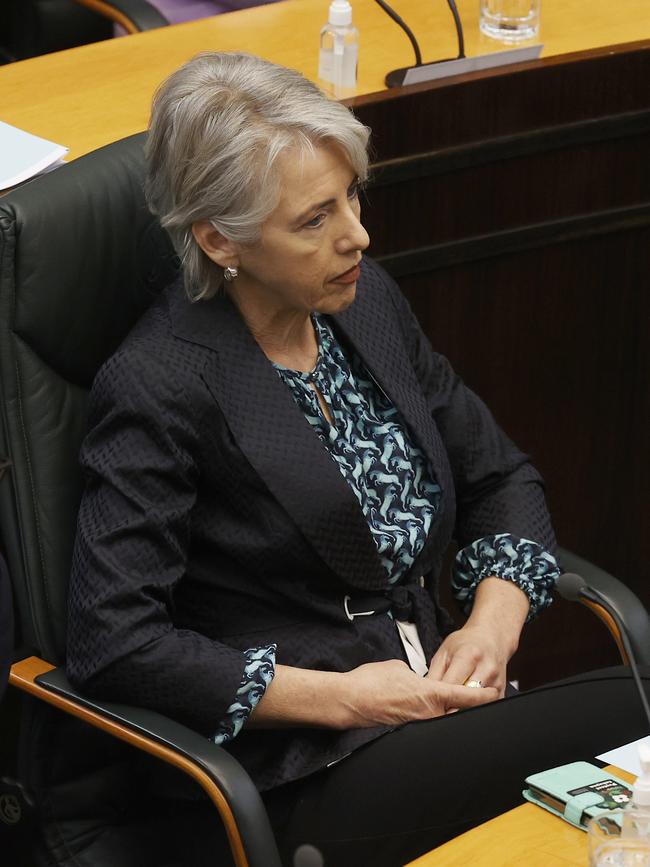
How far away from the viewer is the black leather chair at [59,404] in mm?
1741

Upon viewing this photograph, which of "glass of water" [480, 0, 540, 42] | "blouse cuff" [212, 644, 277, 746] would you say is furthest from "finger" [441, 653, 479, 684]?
"glass of water" [480, 0, 540, 42]

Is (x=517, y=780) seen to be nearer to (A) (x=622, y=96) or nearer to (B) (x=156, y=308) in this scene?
(B) (x=156, y=308)

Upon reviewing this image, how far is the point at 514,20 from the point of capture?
247 centimetres

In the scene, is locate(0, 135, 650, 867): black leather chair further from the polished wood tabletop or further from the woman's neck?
the polished wood tabletop

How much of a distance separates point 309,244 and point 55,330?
31 cm

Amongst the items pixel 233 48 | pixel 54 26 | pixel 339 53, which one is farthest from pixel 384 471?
pixel 54 26

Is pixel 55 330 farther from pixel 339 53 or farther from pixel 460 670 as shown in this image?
pixel 339 53

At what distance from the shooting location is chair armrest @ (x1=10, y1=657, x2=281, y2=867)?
1589mm

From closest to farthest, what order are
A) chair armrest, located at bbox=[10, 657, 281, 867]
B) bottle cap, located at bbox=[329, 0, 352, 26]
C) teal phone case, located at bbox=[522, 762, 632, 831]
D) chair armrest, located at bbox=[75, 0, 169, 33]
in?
1. teal phone case, located at bbox=[522, 762, 632, 831]
2. chair armrest, located at bbox=[10, 657, 281, 867]
3. bottle cap, located at bbox=[329, 0, 352, 26]
4. chair armrest, located at bbox=[75, 0, 169, 33]

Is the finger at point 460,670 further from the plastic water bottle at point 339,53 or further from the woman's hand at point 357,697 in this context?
the plastic water bottle at point 339,53

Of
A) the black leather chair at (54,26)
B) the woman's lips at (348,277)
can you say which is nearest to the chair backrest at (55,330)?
the woman's lips at (348,277)

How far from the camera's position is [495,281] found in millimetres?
2488

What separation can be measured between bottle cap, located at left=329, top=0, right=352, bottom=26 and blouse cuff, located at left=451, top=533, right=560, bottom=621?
0.79 meters

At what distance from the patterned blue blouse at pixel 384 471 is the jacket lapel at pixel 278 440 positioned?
5 cm
